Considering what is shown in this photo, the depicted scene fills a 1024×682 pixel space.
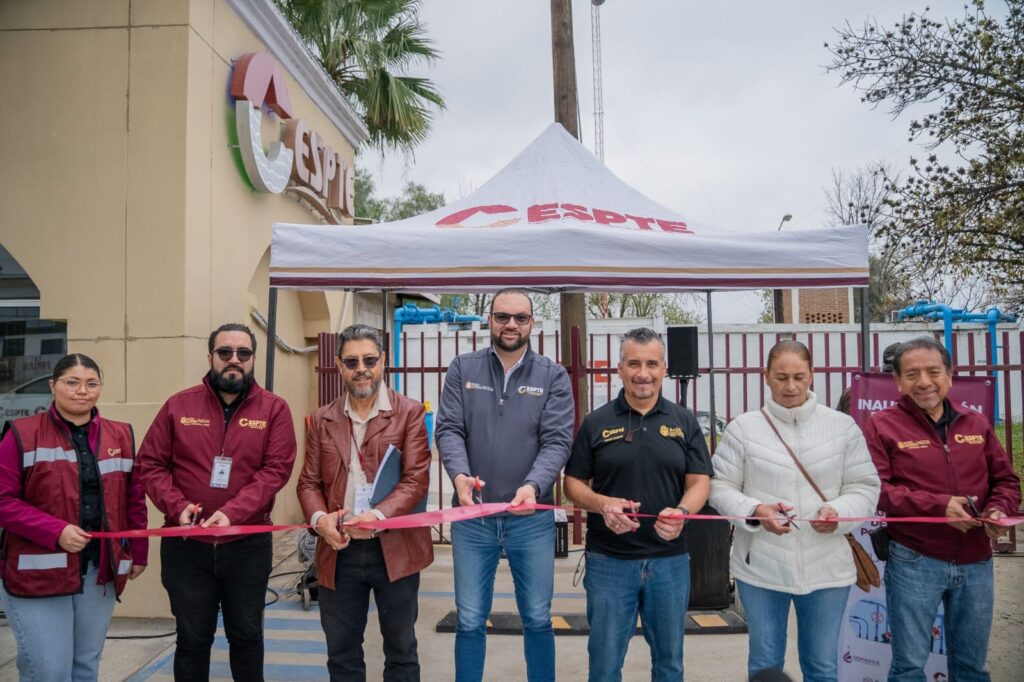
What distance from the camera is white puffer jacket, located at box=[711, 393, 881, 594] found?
2885mm

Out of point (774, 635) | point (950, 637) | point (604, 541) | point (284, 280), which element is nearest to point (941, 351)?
point (950, 637)

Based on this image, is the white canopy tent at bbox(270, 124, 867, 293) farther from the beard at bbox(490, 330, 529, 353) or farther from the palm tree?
the palm tree

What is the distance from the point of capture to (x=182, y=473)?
3219mm

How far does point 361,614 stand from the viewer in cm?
319

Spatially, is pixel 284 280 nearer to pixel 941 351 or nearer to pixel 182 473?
pixel 182 473

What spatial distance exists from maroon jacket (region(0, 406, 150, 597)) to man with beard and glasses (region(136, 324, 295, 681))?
0.53 feet

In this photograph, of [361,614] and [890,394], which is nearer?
[361,614]

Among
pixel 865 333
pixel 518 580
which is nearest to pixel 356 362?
pixel 518 580

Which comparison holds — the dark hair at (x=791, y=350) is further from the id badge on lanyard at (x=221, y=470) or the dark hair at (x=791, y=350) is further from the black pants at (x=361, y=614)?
the id badge on lanyard at (x=221, y=470)

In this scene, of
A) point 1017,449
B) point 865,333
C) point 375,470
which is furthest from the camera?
point 1017,449

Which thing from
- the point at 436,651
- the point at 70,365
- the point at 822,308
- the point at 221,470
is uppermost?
the point at 822,308

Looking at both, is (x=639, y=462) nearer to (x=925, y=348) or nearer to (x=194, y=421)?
(x=925, y=348)

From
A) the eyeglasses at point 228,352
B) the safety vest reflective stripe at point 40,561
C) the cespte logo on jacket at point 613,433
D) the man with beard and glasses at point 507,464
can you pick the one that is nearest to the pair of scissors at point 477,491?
the man with beard and glasses at point 507,464

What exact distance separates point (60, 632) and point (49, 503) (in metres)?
0.53
